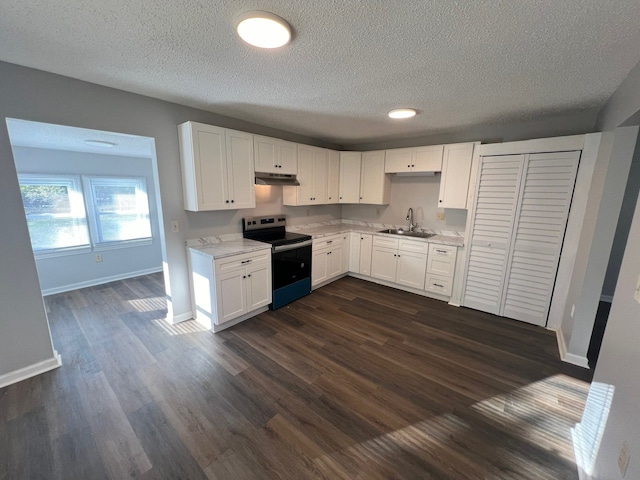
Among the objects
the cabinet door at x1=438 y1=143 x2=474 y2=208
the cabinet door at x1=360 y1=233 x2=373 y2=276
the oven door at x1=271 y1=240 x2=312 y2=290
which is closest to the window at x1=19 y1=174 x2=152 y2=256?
the oven door at x1=271 y1=240 x2=312 y2=290

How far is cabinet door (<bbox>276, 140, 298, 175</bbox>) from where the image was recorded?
368 centimetres

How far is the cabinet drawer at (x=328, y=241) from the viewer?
13.3ft

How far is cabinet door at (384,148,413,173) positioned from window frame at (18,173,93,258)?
5308 millimetres

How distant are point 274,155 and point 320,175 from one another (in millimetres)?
1060

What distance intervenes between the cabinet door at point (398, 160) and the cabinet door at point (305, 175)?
1.31 meters

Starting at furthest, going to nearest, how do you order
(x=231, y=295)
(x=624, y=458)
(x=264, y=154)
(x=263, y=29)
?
(x=264, y=154), (x=231, y=295), (x=263, y=29), (x=624, y=458)

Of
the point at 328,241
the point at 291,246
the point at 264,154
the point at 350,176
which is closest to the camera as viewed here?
the point at 264,154

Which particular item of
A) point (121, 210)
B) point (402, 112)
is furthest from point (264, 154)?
point (121, 210)

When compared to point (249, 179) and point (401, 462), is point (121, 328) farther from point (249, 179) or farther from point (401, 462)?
point (401, 462)

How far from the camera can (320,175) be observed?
443 centimetres

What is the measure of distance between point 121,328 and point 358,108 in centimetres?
383

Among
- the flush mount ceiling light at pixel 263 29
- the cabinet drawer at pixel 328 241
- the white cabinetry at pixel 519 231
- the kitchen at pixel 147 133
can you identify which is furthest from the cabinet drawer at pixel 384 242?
the flush mount ceiling light at pixel 263 29

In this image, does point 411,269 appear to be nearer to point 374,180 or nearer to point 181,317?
point 374,180

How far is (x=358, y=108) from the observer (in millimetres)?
2848
